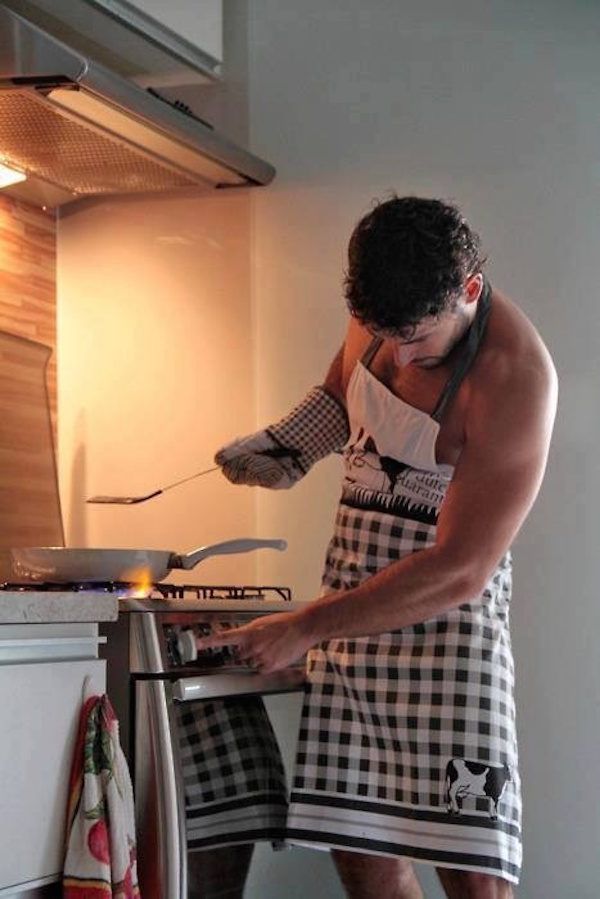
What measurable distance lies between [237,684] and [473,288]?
0.53m

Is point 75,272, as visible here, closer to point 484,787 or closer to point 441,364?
point 441,364

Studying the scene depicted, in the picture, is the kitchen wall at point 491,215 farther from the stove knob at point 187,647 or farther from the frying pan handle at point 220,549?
the stove knob at point 187,647

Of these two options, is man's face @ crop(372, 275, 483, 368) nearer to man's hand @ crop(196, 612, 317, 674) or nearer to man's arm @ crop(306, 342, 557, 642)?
man's arm @ crop(306, 342, 557, 642)

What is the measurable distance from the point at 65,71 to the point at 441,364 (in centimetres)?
60

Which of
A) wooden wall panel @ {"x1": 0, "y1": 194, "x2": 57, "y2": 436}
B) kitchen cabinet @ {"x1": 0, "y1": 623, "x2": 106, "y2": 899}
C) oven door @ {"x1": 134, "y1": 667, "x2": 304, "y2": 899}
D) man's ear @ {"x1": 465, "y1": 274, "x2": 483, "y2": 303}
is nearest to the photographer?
kitchen cabinet @ {"x1": 0, "y1": 623, "x2": 106, "y2": 899}

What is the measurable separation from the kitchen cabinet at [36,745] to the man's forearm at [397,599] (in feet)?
0.95

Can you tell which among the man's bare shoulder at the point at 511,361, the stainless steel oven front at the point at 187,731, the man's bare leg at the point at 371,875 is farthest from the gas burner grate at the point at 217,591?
the man's bare shoulder at the point at 511,361

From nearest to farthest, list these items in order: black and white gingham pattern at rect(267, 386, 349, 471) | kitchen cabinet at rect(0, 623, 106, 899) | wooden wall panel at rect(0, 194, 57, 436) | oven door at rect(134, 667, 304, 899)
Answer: kitchen cabinet at rect(0, 623, 106, 899), oven door at rect(134, 667, 304, 899), black and white gingham pattern at rect(267, 386, 349, 471), wooden wall panel at rect(0, 194, 57, 436)

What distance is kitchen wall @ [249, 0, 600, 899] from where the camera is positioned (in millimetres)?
1983

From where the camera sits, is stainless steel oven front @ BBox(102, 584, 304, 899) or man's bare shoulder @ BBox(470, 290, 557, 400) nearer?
stainless steel oven front @ BBox(102, 584, 304, 899)

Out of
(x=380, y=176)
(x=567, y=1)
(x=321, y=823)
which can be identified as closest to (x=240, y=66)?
(x=380, y=176)

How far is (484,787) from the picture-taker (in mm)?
1455

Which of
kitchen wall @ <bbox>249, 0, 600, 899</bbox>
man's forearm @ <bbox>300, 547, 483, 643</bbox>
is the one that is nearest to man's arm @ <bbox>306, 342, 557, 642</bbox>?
man's forearm @ <bbox>300, 547, 483, 643</bbox>

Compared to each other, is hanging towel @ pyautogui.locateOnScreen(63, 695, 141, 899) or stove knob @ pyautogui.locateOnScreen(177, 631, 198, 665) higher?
stove knob @ pyautogui.locateOnScreen(177, 631, 198, 665)
